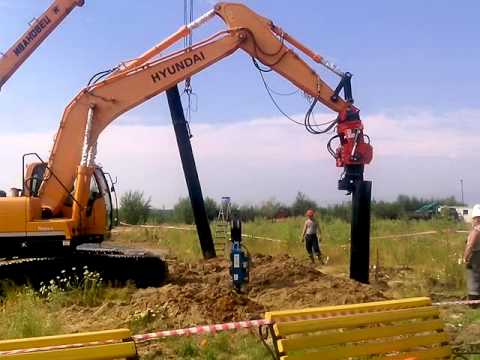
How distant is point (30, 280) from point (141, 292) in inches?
87.0

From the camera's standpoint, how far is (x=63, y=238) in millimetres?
12617

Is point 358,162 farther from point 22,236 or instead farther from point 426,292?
point 22,236

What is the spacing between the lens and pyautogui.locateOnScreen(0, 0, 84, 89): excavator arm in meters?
15.1

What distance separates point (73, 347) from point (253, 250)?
57.8ft

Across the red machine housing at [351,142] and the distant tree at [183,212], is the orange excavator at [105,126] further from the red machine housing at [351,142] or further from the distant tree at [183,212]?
the distant tree at [183,212]

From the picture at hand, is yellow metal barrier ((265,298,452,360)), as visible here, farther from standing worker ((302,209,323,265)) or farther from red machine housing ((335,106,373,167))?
standing worker ((302,209,323,265))

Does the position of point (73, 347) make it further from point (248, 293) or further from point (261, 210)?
point (261, 210)

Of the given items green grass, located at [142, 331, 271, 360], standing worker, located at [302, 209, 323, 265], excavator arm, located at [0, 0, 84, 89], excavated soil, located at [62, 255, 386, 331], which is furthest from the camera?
standing worker, located at [302, 209, 323, 265]

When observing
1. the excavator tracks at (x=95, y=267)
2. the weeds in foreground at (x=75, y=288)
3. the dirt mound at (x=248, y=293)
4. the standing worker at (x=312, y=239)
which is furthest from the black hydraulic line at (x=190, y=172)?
the weeds in foreground at (x=75, y=288)

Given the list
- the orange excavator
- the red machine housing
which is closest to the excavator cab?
the orange excavator

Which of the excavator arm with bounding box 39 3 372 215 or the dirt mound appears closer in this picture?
the dirt mound

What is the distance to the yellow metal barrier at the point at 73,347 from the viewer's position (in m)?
4.82

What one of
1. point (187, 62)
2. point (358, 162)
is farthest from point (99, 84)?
point (358, 162)

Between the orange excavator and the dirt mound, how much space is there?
74.9 inches
